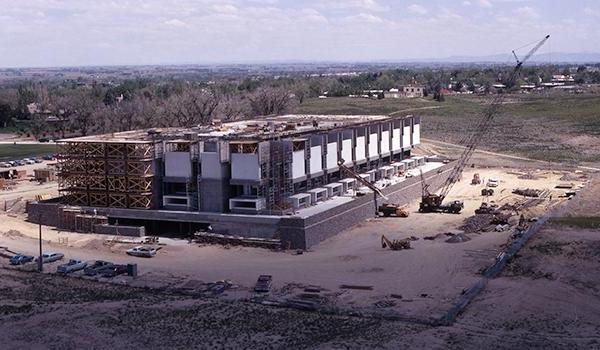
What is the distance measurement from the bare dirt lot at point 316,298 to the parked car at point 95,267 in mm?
1238

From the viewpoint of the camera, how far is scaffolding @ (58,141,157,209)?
54688 mm

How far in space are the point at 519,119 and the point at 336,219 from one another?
276 ft

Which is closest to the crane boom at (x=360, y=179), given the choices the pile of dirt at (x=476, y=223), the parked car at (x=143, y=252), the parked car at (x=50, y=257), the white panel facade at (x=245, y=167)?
the pile of dirt at (x=476, y=223)

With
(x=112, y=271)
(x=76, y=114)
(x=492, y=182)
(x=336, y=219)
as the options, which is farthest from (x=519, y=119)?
(x=112, y=271)

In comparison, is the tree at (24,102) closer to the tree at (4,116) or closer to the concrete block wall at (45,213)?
the tree at (4,116)

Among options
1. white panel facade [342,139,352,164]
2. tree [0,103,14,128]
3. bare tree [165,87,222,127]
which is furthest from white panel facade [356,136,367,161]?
tree [0,103,14,128]

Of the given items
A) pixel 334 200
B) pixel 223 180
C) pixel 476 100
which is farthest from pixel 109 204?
pixel 476 100

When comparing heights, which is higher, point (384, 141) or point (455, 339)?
point (384, 141)

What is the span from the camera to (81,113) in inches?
4951

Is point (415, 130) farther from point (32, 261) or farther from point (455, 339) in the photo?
point (455, 339)

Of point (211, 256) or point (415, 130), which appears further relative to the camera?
point (415, 130)

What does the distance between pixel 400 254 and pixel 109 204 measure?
20.4 m

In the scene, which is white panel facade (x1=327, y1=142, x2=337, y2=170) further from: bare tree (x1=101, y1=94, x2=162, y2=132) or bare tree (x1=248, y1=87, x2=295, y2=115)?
bare tree (x1=101, y1=94, x2=162, y2=132)

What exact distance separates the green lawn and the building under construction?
148ft
